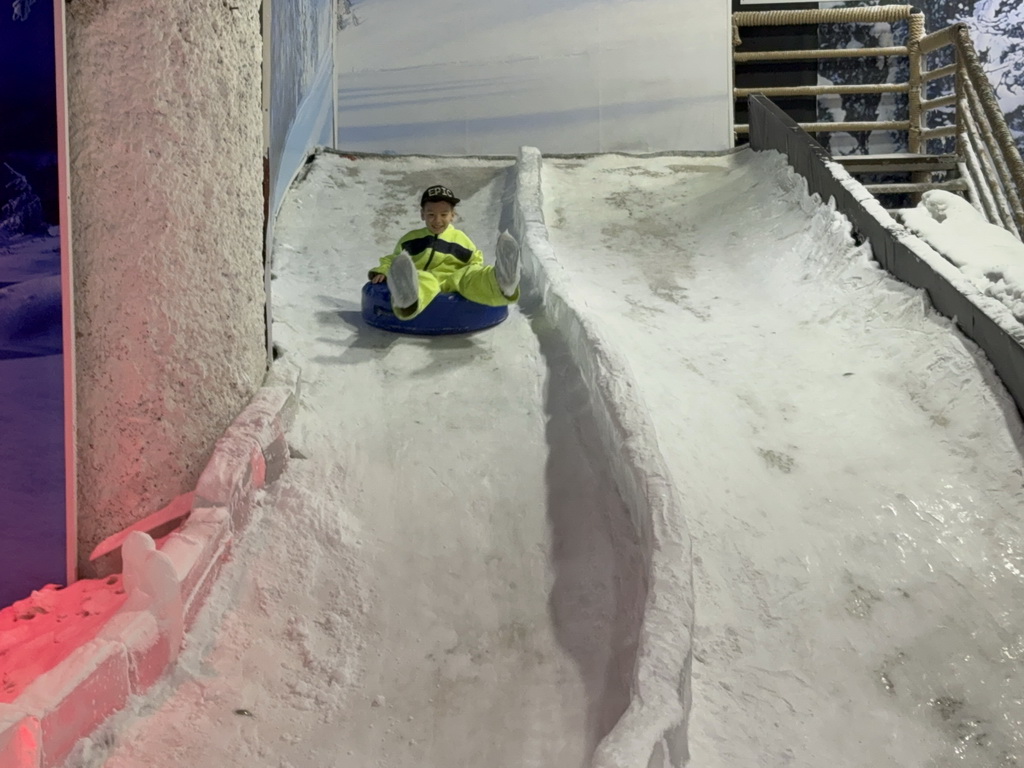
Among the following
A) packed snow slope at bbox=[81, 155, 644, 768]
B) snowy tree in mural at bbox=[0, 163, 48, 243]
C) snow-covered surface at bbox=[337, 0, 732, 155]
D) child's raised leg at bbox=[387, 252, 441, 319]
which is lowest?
packed snow slope at bbox=[81, 155, 644, 768]

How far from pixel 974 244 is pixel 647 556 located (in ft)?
7.03

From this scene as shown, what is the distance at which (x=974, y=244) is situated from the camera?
3314mm

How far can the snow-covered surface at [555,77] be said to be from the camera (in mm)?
6355

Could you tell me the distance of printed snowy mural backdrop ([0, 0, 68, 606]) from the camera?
1.83 metres

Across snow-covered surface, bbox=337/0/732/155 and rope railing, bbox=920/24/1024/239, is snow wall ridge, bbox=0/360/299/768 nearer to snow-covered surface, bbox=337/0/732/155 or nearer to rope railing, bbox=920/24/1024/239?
rope railing, bbox=920/24/1024/239

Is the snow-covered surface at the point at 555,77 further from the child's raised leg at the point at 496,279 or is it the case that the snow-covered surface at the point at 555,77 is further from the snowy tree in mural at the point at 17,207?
the snowy tree in mural at the point at 17,207

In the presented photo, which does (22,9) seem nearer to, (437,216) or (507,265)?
(507,265)

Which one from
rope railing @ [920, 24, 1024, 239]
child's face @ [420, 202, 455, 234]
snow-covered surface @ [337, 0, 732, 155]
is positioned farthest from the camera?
snow-covered surface @ [337, 0, 732, 155]

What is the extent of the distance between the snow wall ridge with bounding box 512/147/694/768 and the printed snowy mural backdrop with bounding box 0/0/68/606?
133 centimetres

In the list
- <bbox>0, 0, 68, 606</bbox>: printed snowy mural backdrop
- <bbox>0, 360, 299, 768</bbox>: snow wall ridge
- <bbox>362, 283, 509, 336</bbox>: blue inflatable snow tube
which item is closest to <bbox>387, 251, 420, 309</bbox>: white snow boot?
<bbox>362, 283, 509, 336</bbox>: blue inflatable snow tube

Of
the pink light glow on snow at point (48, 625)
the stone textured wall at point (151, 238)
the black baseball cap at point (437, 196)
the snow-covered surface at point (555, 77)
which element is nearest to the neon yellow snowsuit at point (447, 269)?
the black baseball cap at point (437, 196)

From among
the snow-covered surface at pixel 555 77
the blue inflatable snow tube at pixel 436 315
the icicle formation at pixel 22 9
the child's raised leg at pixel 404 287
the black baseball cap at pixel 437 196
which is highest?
the snow-covered surface at pixel 555 77

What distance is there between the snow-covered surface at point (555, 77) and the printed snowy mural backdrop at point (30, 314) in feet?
14.9

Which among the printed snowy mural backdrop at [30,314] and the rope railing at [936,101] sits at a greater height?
the rope railing at [936,101]
